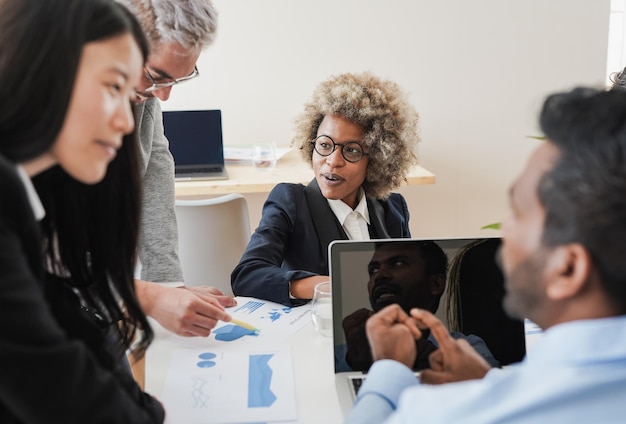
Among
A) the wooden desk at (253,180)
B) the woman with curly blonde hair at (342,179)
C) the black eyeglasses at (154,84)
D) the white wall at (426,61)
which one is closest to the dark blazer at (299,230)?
the woman with curly blonde hair at (342,179)

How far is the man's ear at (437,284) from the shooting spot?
1.26 meters

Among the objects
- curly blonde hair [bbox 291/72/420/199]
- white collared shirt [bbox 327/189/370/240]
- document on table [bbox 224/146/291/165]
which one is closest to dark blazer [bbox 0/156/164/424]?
white collared shirt [bbox 327/189/370/240]

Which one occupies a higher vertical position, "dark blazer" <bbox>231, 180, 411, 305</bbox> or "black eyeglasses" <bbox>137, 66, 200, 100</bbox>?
"black eyeglasses" <bbox>137, 66, 200, 100</bbox>

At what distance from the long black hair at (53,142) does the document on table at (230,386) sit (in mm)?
117

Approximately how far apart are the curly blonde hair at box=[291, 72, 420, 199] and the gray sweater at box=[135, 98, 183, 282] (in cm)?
44

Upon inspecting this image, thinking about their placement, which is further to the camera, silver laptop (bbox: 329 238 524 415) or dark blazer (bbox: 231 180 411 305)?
dark blazer (bbox: 231 180 411 305)

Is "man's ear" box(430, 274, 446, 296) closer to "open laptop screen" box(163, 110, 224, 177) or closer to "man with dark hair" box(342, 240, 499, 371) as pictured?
"man with dark hair" box(342, 240, 499, 371)

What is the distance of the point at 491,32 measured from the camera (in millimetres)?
3584

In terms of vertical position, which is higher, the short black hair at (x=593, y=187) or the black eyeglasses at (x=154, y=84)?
the black eyeglasses at (x=154, y=84)

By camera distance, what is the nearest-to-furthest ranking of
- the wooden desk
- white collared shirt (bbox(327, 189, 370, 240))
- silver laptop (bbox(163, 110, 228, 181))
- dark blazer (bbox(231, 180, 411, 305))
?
dark blazer (bbox(231, 180, 411, 305))
white collared shirt (bbox(327, 189, 370, 240))
the wooden desk
silver laptop (bbox(163, 110, 228, 181))

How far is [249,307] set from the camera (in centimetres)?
160

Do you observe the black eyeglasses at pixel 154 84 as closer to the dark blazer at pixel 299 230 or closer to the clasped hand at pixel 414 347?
the dark blazer at pixel 299 230

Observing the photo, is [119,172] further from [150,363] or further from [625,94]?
[625,94]

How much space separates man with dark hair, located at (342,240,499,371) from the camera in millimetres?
1237
